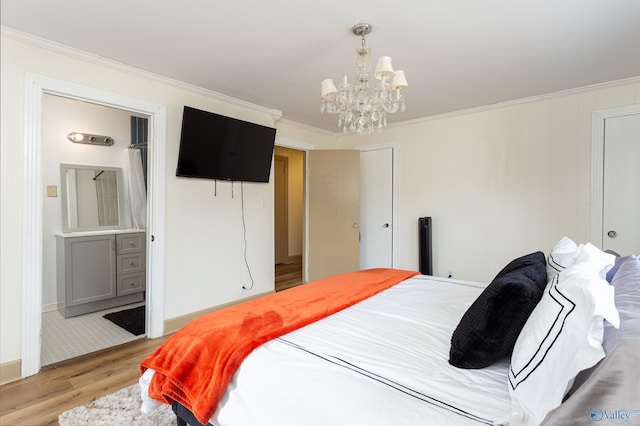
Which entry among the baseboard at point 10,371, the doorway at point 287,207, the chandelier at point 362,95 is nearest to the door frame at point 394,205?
the chandelier at point 362,95

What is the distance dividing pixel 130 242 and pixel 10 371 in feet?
6.08

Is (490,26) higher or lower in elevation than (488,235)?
higher

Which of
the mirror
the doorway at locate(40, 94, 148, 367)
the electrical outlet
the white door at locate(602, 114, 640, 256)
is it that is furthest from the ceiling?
the electrical outlet

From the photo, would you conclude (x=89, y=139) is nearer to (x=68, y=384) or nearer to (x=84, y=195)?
(x=84, y=195)

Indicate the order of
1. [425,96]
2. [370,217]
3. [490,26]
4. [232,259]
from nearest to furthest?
[490,26], [425,96], [232,259], [370,217]

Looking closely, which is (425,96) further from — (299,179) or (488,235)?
(299,179)

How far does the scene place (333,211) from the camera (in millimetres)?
4492

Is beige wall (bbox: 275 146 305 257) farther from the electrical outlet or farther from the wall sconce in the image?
the electrical outlet

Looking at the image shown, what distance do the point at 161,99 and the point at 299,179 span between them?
4.02 meters

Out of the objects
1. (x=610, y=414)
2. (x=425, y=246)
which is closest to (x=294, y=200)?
(x=425, y=246)

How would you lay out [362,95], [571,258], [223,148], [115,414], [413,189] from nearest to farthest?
1. [571,258]
2. [115,414]
3. [362,95]
4. [223,148]
5. [413,189]

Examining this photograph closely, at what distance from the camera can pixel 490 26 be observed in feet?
6.64

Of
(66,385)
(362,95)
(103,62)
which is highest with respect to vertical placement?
(103,62)

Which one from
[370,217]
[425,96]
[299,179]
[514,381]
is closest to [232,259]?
[370,217]
